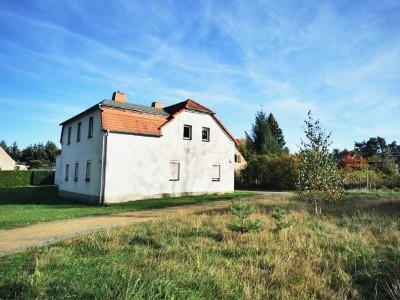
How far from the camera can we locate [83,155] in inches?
923

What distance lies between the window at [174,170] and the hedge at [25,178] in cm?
3115

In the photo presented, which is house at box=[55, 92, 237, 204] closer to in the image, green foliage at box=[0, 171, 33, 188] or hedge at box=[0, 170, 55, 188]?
green foliage at box=[0, 171, 33, 188]

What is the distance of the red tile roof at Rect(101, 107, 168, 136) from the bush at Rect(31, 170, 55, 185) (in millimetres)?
32103

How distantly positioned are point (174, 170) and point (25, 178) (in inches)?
1260

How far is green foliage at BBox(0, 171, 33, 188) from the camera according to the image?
43656 mm

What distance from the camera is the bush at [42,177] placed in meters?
47.3

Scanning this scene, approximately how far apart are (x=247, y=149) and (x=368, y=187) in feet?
85.6

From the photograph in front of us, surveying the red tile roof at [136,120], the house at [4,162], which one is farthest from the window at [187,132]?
the house at [4,162]

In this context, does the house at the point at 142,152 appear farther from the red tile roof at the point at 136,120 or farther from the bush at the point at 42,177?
the bush at the point at 42,177

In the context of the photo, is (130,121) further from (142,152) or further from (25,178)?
(25,178)

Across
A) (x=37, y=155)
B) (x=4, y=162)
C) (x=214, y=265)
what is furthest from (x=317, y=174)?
(x=37, y=155)

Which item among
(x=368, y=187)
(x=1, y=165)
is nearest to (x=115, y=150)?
(x=368, y=187)

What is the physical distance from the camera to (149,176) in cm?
2227

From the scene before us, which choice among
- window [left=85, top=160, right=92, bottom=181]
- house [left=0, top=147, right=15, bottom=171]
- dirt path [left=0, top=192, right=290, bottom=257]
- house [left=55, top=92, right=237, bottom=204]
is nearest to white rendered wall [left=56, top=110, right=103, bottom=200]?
house [left=55, top=92, right=237, bottom=204]
